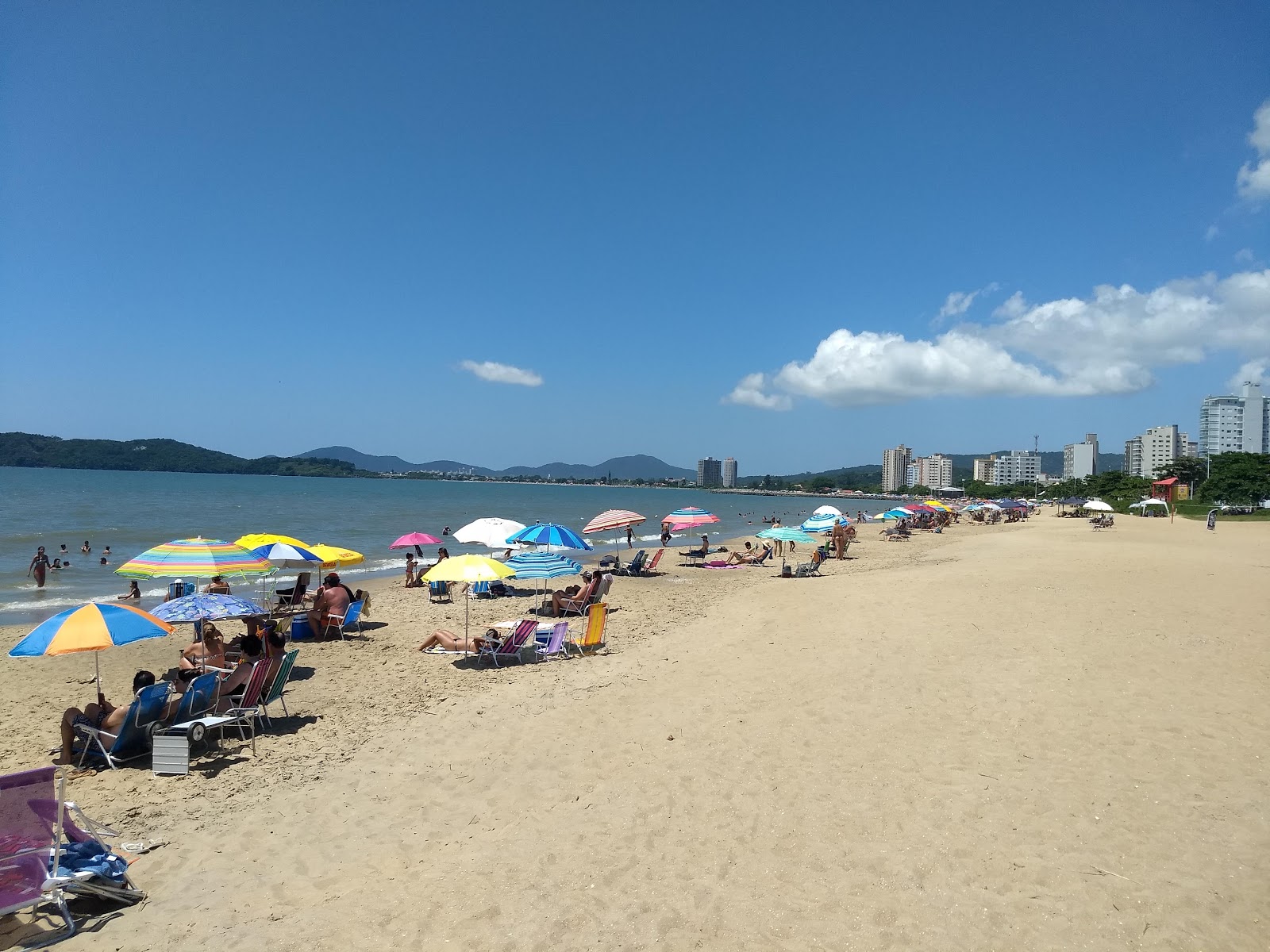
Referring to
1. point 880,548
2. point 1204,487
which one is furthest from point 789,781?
point 1204,487

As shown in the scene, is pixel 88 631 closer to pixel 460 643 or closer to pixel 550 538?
pixel 460 643

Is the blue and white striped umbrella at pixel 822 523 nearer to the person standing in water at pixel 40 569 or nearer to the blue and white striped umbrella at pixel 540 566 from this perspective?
the blue and white striped umbrella at pixel 540 566

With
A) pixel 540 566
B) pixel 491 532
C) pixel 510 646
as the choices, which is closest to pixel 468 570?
pixel 510 646

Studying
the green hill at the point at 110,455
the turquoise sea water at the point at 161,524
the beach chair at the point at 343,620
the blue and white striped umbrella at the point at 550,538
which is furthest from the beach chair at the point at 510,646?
the green hill at the point at 110,455

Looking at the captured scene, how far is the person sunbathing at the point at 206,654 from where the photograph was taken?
862 centimetres

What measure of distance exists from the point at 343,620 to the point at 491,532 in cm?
455

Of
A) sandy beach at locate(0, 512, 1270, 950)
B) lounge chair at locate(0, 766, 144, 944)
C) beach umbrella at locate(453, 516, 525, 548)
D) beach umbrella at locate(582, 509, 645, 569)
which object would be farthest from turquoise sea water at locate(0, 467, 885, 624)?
lounge chair at locate(0, 766, 144, 944)

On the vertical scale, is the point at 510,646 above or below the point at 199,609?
below

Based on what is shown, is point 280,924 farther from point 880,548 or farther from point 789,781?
point 880,548

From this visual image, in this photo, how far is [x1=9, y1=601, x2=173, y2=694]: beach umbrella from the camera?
5.86m

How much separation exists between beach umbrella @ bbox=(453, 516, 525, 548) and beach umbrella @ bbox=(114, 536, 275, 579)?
5.74m

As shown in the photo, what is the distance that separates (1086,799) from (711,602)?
10159 millimetres

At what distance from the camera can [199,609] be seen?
26.6 ft

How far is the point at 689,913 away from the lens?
3936 mm
